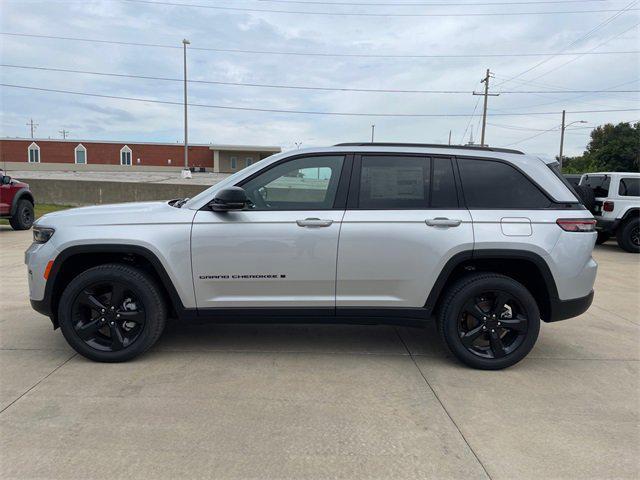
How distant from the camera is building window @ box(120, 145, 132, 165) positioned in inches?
2307

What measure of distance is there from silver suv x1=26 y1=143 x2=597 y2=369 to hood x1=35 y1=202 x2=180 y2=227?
0.04 ft

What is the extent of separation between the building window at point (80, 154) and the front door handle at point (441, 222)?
204ft

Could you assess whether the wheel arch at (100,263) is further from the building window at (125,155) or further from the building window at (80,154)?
the building window at (80,154)

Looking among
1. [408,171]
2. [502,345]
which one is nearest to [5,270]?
[408,171]

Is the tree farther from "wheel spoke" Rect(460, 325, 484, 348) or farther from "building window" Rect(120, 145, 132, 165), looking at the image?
"wheel spoke" Rect(460, 325, 484, 348)

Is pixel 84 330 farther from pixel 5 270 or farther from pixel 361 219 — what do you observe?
pixel 5 270

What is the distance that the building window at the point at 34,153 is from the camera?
5750 centimetres

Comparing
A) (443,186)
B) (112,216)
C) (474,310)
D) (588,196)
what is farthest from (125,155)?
(474,310)

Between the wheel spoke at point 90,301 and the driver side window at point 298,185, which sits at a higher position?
the driver side window at point 298,185

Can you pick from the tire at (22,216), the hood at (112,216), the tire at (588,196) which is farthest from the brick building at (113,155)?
the hood at (112,216)

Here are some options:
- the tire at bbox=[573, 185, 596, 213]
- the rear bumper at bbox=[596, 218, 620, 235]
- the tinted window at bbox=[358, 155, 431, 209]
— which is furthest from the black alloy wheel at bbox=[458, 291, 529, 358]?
the rear bumper at bbox=[596, 218, 620, 235]

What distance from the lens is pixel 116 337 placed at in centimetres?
393

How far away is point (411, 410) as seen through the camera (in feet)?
10.8

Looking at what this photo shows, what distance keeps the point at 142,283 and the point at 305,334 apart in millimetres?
1711
